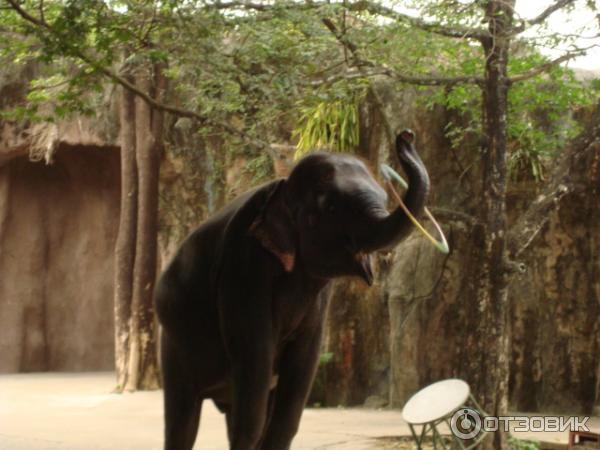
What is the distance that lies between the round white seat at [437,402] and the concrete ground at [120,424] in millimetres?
1603

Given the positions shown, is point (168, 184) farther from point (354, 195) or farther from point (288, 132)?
point (354, 195)

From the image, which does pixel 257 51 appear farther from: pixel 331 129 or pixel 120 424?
pixel 120 424

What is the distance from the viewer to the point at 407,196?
3234mm

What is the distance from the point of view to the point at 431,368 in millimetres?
10938

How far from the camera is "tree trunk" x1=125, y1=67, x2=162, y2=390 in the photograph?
13180mm

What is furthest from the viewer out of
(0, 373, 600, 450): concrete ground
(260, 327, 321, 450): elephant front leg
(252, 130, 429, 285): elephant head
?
(0, 373, 600, 450): concrete ground

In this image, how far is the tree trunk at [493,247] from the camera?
757 cm

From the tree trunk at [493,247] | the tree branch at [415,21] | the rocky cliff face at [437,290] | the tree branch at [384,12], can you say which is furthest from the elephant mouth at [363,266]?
the rocky cliff face at [437,290]

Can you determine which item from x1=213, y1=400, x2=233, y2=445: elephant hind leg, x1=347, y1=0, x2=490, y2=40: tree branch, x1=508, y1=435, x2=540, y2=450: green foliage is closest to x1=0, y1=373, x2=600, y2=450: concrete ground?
x1=508, y1=435, x2=540, y2=450: green foliage

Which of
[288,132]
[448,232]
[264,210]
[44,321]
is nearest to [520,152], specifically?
[448,232]

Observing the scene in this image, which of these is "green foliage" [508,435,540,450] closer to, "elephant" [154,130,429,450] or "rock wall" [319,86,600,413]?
"rock wall" [319,86,600,413]

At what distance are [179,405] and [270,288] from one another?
2.40ft

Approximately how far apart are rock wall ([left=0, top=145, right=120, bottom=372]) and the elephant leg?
41.1 ft

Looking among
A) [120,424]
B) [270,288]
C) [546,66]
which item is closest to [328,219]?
[270,288]
